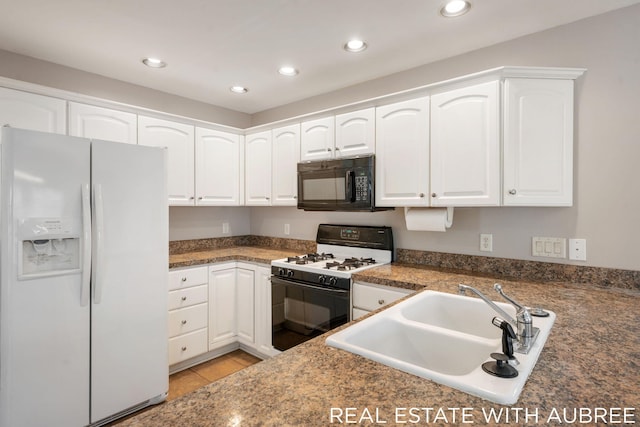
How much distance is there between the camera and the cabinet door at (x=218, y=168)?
3.09 m

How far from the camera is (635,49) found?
177cm

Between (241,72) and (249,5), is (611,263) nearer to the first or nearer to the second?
(249,5)

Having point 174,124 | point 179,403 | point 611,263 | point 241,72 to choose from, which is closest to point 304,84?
point 241,72

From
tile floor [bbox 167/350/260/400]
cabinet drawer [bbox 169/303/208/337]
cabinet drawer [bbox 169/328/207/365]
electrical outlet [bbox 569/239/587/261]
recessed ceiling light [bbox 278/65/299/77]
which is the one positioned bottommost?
tile floor [bbox 167/350/260/400]

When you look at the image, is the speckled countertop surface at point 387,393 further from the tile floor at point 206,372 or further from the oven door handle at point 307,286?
the tile floor at point 206,372

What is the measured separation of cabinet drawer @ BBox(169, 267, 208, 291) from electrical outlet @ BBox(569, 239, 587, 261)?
2598 millimetres

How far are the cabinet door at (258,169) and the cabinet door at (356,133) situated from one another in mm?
850

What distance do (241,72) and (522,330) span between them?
2.57 meters

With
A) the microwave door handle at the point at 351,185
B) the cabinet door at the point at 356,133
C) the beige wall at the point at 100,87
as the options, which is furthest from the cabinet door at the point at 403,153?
the beige wall at the point at 100,87

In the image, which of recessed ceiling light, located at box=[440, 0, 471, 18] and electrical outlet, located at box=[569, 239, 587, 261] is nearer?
recessed ceiling light, located at box=[440, 0, 471, 18]

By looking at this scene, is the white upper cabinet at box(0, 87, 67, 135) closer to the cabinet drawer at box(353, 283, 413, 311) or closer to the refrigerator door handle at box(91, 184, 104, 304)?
the refrigerator door handle at box(91, 184, 104, 304)

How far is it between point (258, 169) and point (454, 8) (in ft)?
7.00

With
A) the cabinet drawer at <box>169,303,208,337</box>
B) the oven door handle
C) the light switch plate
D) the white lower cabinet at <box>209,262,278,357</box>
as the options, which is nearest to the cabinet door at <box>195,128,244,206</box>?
the white lower cabinet at <box>209,262,278,357</box>

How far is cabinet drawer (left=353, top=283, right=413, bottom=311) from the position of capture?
A: 204cm
